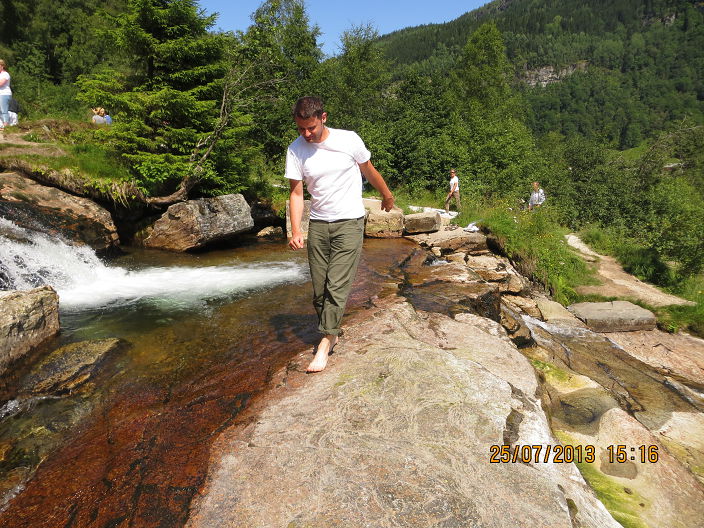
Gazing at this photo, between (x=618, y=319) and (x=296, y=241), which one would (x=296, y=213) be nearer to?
(x=296, y=241)

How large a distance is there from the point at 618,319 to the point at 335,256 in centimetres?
729

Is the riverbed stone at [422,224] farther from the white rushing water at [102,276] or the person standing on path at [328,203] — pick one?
the person standing on path at [328,203]

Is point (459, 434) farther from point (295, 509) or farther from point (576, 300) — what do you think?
point (576, 300)

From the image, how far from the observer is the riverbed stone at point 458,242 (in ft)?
33.2

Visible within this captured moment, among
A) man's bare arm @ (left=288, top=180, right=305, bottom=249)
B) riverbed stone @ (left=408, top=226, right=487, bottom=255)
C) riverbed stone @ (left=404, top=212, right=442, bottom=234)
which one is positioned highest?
man's bare arm @ (left=288, top=180, right=305, bottom=249)

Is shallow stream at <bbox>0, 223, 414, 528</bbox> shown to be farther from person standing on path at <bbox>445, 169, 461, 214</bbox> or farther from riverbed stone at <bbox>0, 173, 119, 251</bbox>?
person standing on path at <bbox>445, 169, 461, 214</bbox>

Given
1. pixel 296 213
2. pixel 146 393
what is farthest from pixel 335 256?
pixel 146 393

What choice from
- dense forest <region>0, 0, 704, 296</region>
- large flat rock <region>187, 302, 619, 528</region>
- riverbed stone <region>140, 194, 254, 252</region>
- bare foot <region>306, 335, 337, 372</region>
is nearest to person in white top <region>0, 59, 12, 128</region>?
dense forest <region>0, 0, 704, 296</region>

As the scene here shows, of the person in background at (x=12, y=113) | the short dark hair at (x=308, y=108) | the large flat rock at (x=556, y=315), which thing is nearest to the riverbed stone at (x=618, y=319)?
the large flat rock at (x=556, y=315)

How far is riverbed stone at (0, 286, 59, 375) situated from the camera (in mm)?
3740

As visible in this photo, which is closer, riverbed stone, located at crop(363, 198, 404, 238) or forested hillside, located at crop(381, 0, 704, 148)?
riverbed stone, located at crop(363, 198, 404, 238)

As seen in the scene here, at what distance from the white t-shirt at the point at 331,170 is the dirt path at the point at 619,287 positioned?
8612 millimetres

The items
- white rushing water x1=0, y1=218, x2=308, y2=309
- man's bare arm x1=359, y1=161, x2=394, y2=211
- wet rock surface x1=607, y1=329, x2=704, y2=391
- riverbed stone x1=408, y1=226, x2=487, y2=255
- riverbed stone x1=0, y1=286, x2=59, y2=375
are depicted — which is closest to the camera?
man's bare arm x1=359, y1=161, x2=394, y2=211

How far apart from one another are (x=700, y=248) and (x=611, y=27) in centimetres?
21364
